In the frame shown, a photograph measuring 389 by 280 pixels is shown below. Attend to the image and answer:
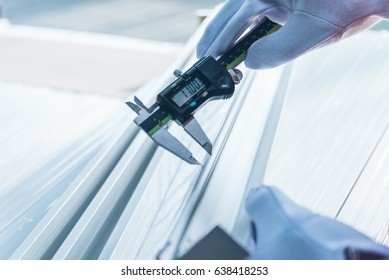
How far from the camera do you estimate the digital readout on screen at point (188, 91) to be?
2.85 ft

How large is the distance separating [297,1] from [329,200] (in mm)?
403

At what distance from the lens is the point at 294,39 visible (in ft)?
2.92

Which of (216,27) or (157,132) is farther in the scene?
(216,27)

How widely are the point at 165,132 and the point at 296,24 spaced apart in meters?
0.31

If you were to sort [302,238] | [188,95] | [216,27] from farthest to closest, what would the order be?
1. [216,27]
2. [188,95]
3. [302,238]

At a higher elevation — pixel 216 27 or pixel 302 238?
pixel 216 27

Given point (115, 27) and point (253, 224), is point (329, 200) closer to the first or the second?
point (253, 224)

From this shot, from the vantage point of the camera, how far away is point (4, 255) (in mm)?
970

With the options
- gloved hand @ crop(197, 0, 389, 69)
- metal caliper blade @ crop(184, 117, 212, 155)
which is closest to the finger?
gloved hand @ crop(197, 0, 389, 69)

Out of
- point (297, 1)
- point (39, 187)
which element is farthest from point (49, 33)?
point (297, 1)

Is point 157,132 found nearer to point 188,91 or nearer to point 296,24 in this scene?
point 188,91

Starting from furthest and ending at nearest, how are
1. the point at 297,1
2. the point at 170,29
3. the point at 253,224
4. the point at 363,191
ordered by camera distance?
the point at 170,29 < the point at 363,191 < the point at 297,1 < the point at 253,224

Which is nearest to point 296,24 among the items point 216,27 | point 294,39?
point 294,39

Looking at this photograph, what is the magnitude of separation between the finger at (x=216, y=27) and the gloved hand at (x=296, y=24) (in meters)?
0.03
